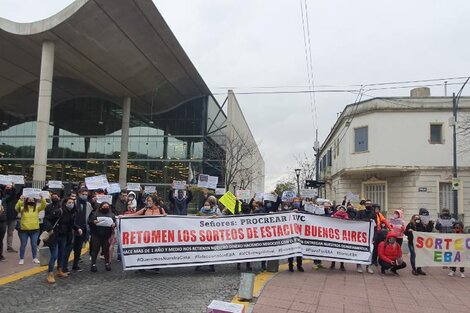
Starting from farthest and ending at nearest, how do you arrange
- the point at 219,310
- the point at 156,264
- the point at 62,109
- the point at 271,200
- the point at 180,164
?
the point at 62,109
the point at 180,164
the point at 271,200
the point at 156,264
the point at 219,310

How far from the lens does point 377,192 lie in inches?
1160

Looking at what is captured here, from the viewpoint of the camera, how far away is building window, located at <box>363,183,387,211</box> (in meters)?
28.9

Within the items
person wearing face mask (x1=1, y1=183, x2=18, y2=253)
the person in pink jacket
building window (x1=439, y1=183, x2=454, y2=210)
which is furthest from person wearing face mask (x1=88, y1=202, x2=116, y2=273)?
building window (x1=439, y1=183, x2=454, y2=210)

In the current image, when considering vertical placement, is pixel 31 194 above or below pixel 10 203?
above

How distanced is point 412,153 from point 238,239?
21.2 metres

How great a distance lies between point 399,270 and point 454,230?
6.28 ft

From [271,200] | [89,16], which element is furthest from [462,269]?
[89,16]

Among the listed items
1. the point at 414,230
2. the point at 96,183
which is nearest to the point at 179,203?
the point at 96,183

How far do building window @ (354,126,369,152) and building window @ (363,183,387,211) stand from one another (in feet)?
8.53

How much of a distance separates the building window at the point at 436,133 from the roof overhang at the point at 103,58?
17692 millimetres

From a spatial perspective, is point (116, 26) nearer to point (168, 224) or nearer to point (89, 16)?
point (89, 16)

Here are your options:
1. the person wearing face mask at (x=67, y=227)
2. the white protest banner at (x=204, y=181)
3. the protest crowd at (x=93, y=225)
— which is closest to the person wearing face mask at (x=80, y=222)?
the protest crowd at (x=93, y=225)

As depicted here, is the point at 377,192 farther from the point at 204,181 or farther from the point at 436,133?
the point at 204,181

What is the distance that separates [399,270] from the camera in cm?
1138
